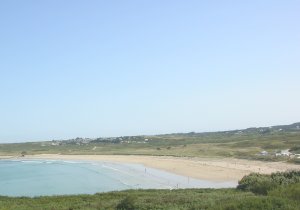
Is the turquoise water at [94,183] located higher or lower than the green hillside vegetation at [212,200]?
lower

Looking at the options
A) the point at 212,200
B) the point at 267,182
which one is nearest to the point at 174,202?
the point at 212,200

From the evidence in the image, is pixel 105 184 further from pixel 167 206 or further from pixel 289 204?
pixel 289 204

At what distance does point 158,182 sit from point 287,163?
17928 millimetres

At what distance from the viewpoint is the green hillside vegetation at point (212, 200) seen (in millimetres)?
18984

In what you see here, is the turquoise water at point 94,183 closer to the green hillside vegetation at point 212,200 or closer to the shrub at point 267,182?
the shrub at point 267,182

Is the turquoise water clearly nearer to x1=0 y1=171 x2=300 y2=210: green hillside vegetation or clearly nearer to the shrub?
the shrub

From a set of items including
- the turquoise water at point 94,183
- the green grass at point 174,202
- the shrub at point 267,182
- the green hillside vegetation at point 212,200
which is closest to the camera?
the green grass at point 174,202

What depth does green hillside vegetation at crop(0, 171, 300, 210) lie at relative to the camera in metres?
19.0

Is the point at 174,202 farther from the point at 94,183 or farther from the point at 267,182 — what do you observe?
the point at 94,183

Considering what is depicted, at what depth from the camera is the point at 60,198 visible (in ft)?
105

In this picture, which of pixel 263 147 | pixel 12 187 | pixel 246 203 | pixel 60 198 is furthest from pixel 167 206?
pixel 263 147

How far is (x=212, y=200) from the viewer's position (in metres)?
24.4

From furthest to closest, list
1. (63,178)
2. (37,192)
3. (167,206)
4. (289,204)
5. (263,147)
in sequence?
1. (263,147)
2. (63,178)
3. (37,192)
4. (167,206)
5. (289,204)

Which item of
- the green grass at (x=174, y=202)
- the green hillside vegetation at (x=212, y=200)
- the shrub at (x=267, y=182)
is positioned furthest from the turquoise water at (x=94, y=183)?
the green grass at (x=174, y=202)
